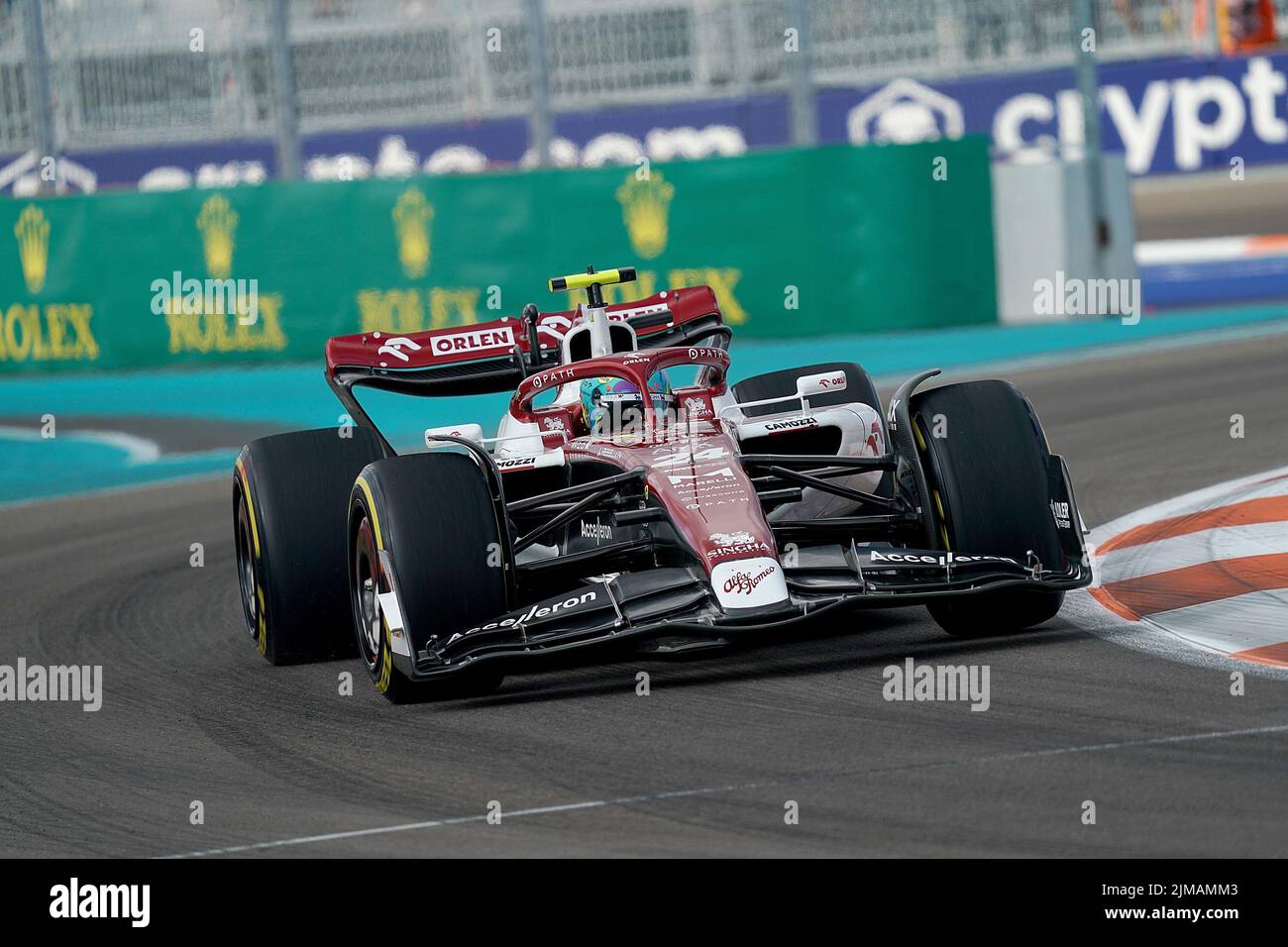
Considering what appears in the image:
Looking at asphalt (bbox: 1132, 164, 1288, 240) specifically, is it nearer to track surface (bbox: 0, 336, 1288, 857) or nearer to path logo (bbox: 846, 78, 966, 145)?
path logo (bbox: 846, 78, 966, 145)

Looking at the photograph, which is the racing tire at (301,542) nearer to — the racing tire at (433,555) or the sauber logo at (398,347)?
the sauber logo at (398,347)

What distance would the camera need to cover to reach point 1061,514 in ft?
23.9

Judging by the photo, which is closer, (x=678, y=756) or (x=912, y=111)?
(x=678, y=756)

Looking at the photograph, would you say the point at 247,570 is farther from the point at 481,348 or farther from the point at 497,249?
the point at 497,249

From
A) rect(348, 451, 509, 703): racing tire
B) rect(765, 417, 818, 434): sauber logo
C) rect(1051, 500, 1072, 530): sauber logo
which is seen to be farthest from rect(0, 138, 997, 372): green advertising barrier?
rect(348, 451, 509, 703): racing tire

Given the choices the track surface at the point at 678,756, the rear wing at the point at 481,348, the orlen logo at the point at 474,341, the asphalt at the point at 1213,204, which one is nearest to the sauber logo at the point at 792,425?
the track surface at the point at 678,756

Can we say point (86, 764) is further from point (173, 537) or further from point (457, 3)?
point (457, 3)

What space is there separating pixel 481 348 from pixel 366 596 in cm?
156

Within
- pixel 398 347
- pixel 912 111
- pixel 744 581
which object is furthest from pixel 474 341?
pixel 912 111

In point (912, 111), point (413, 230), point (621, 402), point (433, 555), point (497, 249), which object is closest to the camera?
point (433, 555)

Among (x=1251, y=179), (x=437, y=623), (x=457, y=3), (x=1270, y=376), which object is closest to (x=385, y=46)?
(x=457, y=3)

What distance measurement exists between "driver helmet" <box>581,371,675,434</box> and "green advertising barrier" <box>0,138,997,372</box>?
921 cm

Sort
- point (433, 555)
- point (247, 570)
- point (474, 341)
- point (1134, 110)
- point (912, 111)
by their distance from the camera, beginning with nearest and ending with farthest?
Result: 1. point (433, 555)
2. point (247, 570)
3. point (474, 341)
4. point (912, 111)
5. point (1134, 110)

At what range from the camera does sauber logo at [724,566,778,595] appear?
6.62m
